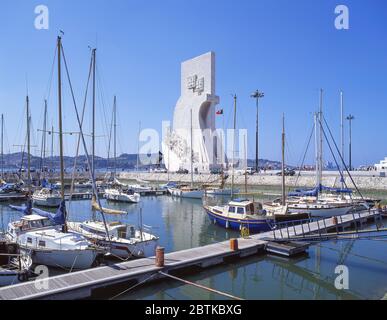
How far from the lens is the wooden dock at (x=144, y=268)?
Result: 11.8m

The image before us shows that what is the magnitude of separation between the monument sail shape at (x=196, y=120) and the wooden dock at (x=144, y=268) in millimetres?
66885

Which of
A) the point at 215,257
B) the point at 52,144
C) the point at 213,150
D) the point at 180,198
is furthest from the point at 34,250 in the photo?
the point at 213,150

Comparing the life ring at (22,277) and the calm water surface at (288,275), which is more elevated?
the life ring at (22,277)

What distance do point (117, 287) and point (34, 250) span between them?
15.8 ft

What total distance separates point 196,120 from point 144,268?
80811 millimetres

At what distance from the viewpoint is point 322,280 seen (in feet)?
50.2

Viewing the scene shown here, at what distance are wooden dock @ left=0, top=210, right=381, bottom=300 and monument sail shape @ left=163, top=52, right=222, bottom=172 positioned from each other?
219 ft

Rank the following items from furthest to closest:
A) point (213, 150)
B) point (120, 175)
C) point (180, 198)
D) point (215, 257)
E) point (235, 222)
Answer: point (120, 175), point (213, 150), point (180, 198), point (235, 222), point (215, 257)

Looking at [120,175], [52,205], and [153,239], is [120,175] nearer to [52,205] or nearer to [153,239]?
[52,205]

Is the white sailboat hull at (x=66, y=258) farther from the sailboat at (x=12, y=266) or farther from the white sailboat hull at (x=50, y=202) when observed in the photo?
the white sailboat hull at (x=50, y=202)

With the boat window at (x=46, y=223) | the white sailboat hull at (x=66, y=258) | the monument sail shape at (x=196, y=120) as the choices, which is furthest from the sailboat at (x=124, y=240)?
the monument sail shape at (x=196, y=120)

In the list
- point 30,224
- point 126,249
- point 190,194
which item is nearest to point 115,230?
point 126,249

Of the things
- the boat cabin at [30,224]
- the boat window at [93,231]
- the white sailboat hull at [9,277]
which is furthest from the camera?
the boat window at [93,231]

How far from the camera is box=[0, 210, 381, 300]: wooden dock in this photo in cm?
1183
